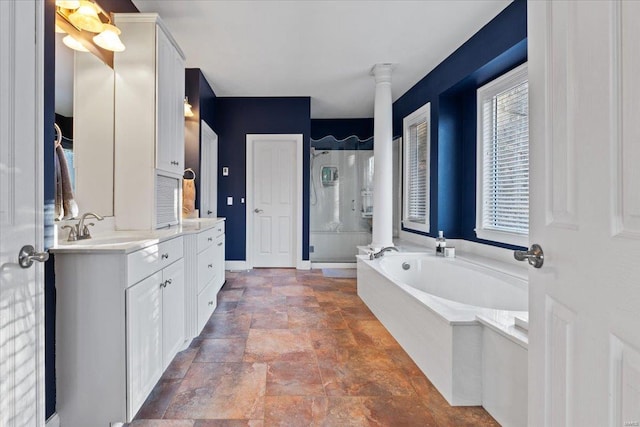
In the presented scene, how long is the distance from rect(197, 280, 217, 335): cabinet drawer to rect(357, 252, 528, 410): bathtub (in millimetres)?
1448

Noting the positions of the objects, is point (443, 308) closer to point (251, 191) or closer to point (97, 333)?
point (97, 333)

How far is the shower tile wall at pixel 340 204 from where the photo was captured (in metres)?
5.25

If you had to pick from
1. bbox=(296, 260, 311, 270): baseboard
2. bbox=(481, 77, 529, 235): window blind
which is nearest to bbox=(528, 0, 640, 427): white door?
bbox=(481, 77, 529, 235): window blind

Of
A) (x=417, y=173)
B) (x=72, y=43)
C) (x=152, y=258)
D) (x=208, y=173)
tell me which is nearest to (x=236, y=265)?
(x=208, y=173)

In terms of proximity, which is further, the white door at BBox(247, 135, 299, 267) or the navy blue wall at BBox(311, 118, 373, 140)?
the navy blue wall at BBox(311, 118, 373, 140)

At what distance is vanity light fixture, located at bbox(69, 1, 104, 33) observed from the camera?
5.57ft

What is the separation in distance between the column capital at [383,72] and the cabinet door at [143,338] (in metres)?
3.16

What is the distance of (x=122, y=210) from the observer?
216 centimetres

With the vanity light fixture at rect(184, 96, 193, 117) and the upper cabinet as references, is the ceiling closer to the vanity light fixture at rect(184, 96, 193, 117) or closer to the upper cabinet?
the vanity light fixture at rect(184, 96, 193, 117)

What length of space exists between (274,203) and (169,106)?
2.72 meters

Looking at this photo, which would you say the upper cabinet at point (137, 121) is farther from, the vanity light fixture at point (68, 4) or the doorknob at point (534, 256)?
the doorknob at point (534, 256)

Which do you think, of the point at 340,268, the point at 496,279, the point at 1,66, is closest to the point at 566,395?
the point at 1,66

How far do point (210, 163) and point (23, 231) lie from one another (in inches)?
150

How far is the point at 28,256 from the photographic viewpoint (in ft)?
3.20
